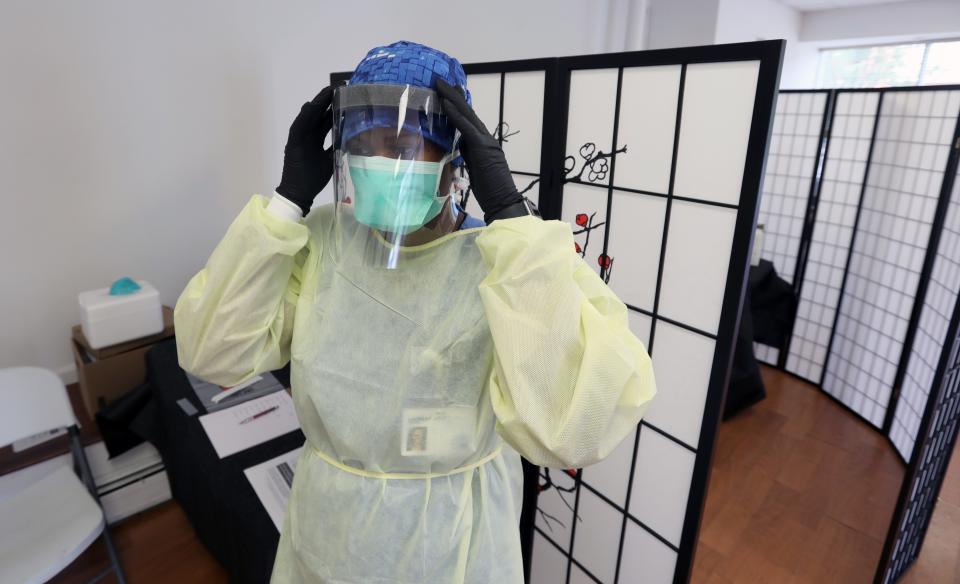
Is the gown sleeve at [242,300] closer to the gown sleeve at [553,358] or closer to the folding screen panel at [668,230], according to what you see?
the gown sleeve at [553,358]

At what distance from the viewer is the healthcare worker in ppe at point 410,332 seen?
76cm

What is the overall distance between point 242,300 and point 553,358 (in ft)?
1.62

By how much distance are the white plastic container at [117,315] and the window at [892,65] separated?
6.03 m

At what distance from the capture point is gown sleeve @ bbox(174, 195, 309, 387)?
0.87m

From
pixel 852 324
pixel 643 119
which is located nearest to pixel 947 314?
pixel 852 324

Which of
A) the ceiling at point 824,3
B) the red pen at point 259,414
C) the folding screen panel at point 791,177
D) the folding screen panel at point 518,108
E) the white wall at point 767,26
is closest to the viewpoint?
the folding screen panel at point 518,108

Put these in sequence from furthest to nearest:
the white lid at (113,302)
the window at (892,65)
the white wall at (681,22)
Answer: the window at (892,65) < the white wall at (681,22) < the white lid at (113,302)

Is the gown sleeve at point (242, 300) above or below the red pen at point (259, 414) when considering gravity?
above

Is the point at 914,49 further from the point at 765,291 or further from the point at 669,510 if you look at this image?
the point at 669,510

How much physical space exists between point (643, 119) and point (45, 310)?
2.04 meters

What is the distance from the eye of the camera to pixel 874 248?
2986 millimetres

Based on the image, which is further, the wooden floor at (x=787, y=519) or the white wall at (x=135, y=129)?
→ the wooden floor at (x=787, y=519)

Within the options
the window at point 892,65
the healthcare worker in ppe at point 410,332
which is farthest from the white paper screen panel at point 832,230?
the healthcare worker in ppe at point 410,332

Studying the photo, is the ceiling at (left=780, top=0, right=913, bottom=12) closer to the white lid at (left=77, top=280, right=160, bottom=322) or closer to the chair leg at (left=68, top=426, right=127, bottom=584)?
the white lid at (left=77, top=280, right=160, bottom=322)
